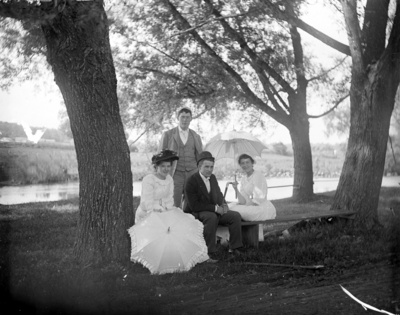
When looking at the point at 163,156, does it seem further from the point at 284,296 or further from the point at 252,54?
the point at 252,54

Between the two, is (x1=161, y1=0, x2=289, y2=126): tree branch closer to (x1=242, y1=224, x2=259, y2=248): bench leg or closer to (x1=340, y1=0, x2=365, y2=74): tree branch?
(x1=340, y1=0, x2=365, y2=74): tree branch

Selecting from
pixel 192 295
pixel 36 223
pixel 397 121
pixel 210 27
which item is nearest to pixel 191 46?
pixel 210 27

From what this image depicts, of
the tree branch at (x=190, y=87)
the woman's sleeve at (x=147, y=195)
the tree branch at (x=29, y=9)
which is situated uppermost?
the tree branch at (x=190, y=87)

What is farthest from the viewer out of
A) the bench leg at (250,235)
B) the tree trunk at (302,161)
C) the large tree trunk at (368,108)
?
the tree trunk at (302,161)

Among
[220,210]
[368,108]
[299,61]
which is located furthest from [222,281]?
[299,61]

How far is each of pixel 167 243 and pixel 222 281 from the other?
0.74 meters

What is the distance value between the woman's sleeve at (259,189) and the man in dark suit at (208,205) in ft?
1.77

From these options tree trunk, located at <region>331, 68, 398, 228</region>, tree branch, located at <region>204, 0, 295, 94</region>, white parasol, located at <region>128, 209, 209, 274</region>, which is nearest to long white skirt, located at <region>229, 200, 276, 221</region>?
white parasol, located at <region>128, 209, 209, 274</region>

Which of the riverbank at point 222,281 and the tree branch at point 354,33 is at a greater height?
the tree branch at point 354,33

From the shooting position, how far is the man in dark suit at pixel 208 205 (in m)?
5.73

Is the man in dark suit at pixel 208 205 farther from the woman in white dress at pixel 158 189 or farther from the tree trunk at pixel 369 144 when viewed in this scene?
the tree trunk at pixel 369 144

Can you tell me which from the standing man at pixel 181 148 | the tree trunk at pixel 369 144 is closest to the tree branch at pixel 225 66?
the tree trunk at pixel 369 144

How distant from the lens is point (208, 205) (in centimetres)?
574

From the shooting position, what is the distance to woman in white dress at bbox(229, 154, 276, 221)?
6176mm
